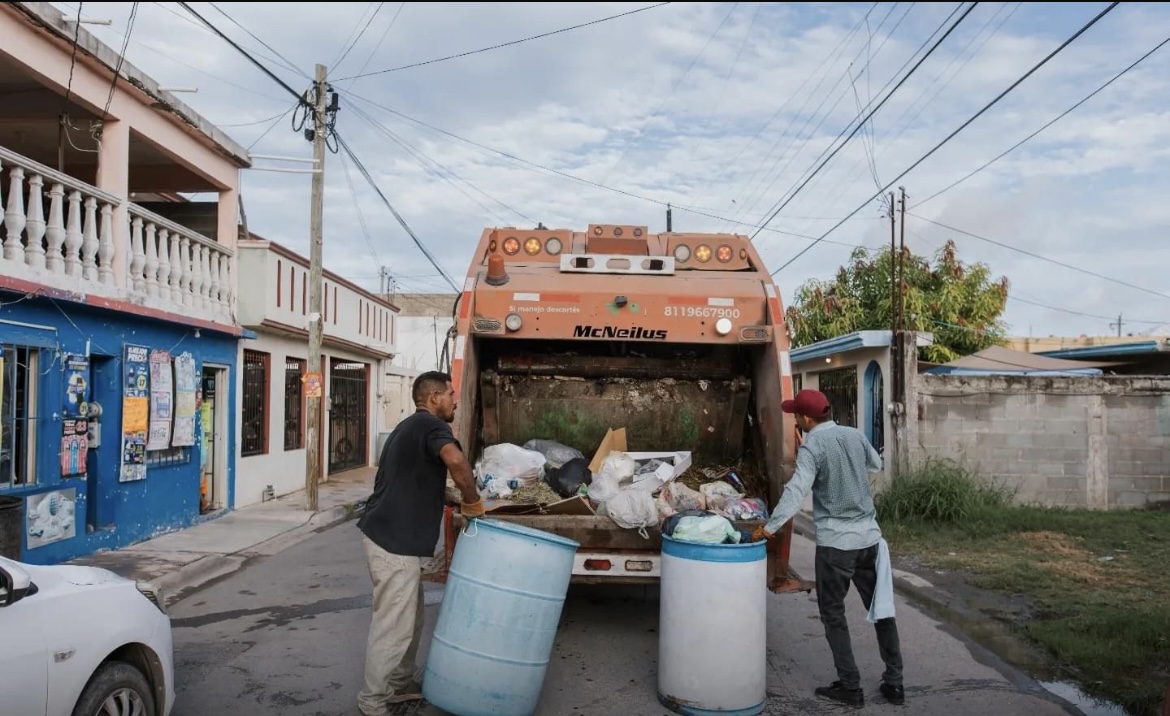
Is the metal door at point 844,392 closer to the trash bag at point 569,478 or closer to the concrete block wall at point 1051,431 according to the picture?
the concrete block wall at point 1051,431

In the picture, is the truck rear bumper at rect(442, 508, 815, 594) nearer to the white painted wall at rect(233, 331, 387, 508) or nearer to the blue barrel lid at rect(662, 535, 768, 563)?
the blue barrel lid at rect(662, 535, 768, 563)

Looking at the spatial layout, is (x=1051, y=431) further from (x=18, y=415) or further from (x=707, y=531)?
(x=18, y=415)

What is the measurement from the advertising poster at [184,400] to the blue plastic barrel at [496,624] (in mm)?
7654

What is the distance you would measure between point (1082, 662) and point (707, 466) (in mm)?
2707

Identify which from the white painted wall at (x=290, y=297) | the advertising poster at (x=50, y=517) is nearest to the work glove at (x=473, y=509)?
the advertising poster at (x=50, y=517)

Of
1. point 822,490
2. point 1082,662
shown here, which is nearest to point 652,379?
point 822,490

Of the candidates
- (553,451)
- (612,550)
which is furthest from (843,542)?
(553,451)

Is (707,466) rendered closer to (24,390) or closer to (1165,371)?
(24,390)

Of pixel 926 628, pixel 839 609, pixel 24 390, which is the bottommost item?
pixel 926 628

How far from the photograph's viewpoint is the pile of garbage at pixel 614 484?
5359mm

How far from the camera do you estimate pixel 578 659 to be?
18.1 feet

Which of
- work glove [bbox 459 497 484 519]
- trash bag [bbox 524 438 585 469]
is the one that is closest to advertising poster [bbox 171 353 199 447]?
trash bag [bbox 524 438 585 469]

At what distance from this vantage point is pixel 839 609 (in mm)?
4770

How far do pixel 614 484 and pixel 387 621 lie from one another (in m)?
1.88
